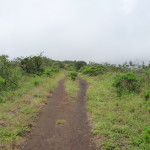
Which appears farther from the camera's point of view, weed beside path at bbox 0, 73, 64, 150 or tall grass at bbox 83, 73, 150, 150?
weed beside path at bbox 0, 73, 64, 150

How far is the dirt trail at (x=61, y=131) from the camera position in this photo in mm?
6105

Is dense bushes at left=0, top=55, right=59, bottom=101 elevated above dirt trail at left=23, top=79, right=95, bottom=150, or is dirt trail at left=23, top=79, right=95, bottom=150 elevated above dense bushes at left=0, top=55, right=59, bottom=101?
dense bushes at left=0, top=55, right=59, bottom=101

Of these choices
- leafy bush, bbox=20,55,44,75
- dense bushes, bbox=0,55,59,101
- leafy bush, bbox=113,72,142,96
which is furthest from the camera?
leafy bush, bbox=20,55,44,75

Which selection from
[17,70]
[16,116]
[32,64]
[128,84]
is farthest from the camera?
[32,64]

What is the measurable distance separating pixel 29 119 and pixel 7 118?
943mm

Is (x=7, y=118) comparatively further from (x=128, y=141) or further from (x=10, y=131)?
(x=128, y=141)

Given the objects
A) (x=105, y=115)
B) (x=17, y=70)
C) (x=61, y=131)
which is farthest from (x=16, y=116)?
(x=17, y=70)

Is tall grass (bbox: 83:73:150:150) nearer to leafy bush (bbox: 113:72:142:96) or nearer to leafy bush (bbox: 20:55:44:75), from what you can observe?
leafy bush (bbox: 113:72:142:96)

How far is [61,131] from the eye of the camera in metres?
7.21

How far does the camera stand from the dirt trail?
6.11 m

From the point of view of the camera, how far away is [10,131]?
22.6 feet

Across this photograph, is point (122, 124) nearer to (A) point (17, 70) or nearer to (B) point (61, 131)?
(B) point (61, 131)

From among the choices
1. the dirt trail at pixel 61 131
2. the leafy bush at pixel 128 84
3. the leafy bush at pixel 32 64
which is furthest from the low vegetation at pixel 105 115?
the leafy bush at pixel 32 64

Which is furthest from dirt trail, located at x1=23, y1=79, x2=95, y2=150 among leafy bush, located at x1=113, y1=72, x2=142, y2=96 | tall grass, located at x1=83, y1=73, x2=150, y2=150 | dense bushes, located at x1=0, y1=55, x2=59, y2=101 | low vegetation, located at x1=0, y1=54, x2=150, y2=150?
dense bushes, located at x1=0, y1=55, x2=59, y2=101
